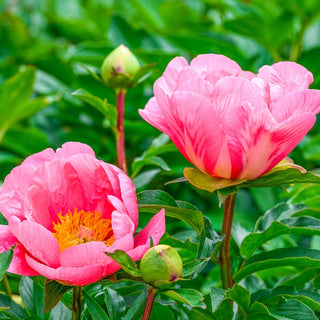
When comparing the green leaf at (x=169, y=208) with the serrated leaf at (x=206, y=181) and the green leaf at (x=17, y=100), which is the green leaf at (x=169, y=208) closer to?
the serrated leaf at (x=206, y=181)

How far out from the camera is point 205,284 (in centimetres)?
102

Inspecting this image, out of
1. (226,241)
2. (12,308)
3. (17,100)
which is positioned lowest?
(17,100)

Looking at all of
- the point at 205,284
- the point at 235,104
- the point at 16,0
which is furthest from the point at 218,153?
the point at 16,0

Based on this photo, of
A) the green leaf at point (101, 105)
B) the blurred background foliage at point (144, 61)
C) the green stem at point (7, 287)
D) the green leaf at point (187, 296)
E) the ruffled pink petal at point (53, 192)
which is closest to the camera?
the green leaf at point (187, 296)

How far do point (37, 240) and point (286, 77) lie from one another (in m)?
0.32

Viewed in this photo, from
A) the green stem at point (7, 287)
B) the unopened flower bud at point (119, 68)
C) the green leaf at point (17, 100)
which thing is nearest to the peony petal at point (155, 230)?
the green stem at point (7, 287)

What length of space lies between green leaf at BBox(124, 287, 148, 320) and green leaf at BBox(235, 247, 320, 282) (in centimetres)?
16

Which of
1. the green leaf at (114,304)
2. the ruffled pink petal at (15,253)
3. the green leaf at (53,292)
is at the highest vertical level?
the ruffled pink petal at (15,253)

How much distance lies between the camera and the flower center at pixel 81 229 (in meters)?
0.65

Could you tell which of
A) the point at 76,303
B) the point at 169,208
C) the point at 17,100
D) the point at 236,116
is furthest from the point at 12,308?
the point at 17,100

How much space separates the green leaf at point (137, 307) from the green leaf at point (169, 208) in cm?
9

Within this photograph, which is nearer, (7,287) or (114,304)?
(114,304)

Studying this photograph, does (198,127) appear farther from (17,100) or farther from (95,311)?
(17,100)

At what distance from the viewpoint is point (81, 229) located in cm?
66
